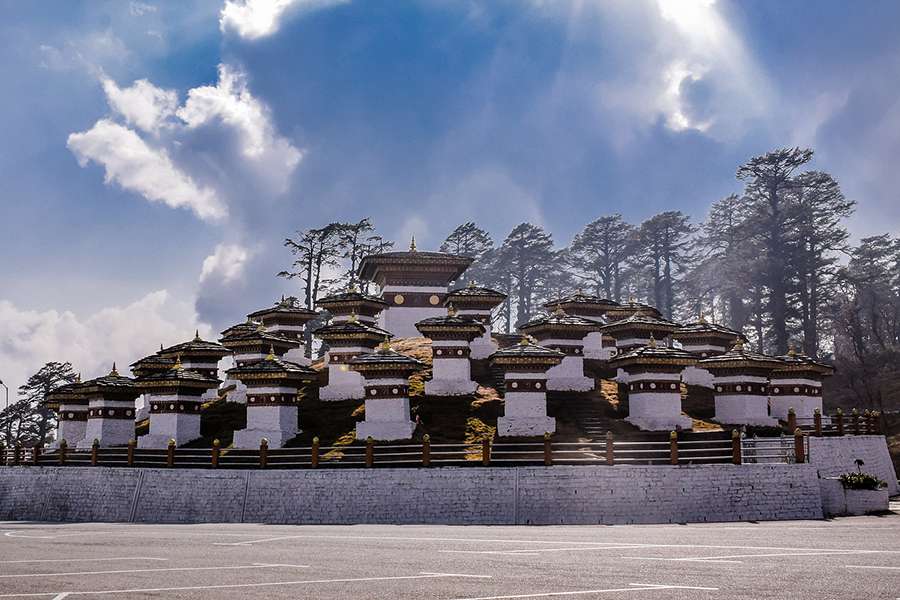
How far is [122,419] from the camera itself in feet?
130

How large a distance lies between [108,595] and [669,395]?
88.8 feet

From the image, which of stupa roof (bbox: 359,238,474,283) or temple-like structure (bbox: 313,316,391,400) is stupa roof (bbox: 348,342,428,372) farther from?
stupa roof (bbox: 359,238,474,283)

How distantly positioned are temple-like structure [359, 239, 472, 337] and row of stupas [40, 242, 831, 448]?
0.07 m

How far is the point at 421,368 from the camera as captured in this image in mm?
35406

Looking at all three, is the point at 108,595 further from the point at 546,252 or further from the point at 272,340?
the point at 546,252

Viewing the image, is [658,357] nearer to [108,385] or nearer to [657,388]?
[657,388]

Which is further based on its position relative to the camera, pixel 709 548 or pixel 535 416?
pixel 535 416

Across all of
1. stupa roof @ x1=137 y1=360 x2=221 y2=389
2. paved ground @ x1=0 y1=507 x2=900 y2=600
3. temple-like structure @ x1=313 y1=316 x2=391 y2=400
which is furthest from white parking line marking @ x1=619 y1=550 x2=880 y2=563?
stupa roof @ x1=137 y1=360 x2=221 y2=389

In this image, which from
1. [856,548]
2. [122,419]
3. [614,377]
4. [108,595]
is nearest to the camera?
[108,595]

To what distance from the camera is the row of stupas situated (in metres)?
34.3

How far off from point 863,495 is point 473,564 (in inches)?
747

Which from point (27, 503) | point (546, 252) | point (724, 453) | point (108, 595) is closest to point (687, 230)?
point (546, 252)

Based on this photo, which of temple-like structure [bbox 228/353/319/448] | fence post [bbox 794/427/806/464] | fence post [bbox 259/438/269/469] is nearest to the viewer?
fence post [bbox 794/427/806/464]

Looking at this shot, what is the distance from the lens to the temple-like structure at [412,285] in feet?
168
